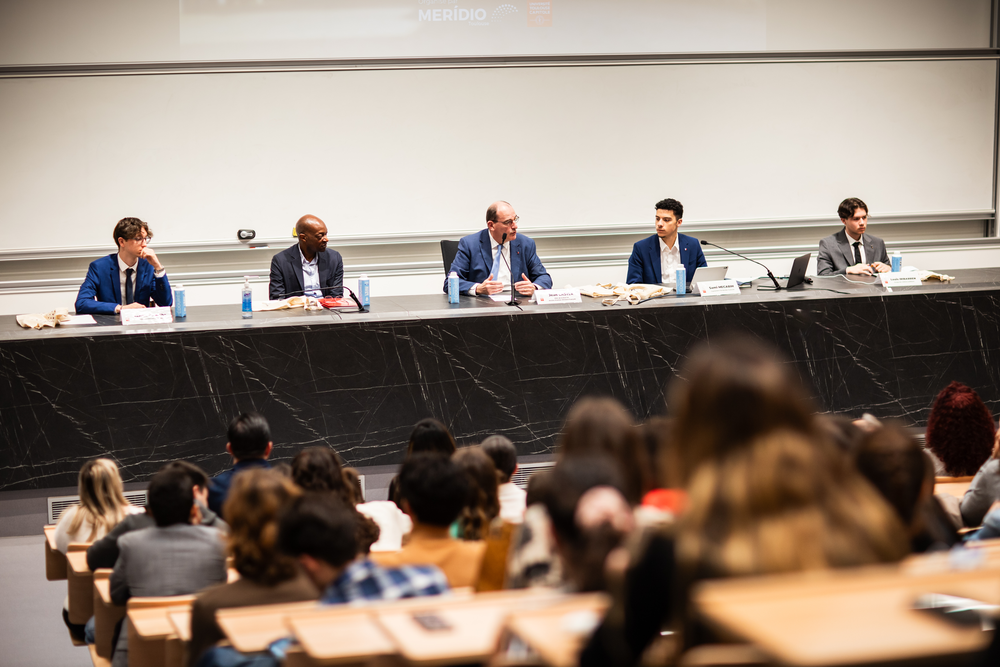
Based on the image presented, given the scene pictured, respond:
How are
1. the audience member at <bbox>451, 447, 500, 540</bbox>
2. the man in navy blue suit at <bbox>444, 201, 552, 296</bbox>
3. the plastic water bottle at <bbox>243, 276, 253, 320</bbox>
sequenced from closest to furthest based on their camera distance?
the audience member at <bbox>451, 447, 500, 540</bbox>
the plastic water bottle at <bbox>243, 276, 253, 320</bbox>
the man in navy blue suit at <bbox>444, 201, 552, 296</bbox>

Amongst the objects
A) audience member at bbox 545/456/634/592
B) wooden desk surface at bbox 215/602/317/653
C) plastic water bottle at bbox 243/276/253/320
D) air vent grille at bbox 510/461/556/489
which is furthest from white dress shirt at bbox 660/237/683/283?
audience member at bbox 545/456/634/592

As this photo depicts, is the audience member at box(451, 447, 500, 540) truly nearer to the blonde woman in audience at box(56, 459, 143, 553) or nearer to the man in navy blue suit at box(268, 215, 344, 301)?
the blonde woman in audience at box(56, 459, 143, 553)

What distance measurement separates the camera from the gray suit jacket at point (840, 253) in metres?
5.36

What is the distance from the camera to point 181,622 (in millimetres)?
1896

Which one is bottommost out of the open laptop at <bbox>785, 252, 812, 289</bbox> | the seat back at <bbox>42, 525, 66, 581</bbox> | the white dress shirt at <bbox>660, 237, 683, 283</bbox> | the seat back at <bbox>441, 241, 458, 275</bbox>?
the seat back at <bbox>42, 525, 66, 581</bbox>

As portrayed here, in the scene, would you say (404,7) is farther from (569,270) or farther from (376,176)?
(569,270)

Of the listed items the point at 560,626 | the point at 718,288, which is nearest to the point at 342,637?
the point at 560,626

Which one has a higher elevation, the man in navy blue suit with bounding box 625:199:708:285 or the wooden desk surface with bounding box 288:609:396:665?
the man in navy blue suit with bounding box 625:199:708:285

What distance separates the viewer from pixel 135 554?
212 centimetres

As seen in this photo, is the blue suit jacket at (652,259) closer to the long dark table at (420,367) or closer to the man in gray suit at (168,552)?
the long dark table at (420,367)

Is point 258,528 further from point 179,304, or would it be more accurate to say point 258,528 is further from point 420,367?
point 179,304

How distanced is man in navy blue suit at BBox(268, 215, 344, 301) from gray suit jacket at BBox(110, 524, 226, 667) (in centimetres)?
251

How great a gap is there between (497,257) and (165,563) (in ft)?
10.3

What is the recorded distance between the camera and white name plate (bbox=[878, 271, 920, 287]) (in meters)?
4.57
